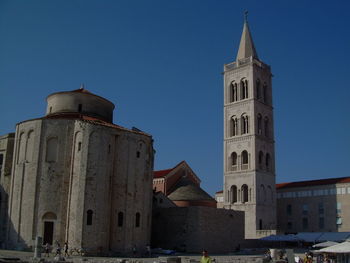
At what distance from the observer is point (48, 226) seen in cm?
3189

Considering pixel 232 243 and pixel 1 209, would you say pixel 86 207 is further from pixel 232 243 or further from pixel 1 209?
pixel 232 243

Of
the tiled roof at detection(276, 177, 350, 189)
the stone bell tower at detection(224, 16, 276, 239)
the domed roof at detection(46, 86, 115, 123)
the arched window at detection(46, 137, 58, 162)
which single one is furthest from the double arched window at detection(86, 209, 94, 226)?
the tiled roof at detection(276, 177, 350, 189)

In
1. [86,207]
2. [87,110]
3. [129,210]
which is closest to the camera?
[86,207]

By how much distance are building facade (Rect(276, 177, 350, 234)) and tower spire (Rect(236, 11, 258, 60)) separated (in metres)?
20.0

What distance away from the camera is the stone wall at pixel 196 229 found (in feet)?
123

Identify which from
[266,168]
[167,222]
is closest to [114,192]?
Answer: [167,222]

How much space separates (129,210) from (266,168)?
1131 inches

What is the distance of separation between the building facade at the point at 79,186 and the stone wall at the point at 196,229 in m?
4.43

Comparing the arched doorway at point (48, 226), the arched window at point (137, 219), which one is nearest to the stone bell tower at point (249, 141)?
the arched window at point (137, 219)

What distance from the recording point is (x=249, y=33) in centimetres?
6316

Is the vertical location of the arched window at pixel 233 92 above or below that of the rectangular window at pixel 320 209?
above

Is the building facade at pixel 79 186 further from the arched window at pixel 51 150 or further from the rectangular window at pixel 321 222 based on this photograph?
the rectangular window at pixel 321 222

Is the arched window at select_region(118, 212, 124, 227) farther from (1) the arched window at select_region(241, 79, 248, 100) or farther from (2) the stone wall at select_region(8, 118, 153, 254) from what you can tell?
(1) the arched window at select_region(241, 79, 248, 100)

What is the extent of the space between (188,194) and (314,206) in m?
21.3
